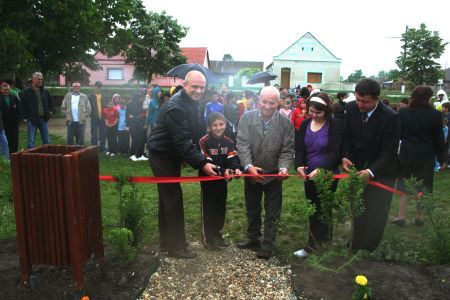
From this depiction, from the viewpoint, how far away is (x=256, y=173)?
4562 millimetres

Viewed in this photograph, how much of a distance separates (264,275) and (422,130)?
3.37m

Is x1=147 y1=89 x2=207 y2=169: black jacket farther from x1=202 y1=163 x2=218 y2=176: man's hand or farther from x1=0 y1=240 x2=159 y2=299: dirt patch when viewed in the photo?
x1=0 y1=240 x2=159 y2=299: dirt patch

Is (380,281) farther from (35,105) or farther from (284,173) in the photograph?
(35,105)

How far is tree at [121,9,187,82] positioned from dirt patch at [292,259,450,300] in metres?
39.6

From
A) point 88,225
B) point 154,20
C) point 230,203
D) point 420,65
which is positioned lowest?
point 230,203

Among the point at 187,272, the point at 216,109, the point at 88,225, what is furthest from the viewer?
the point at 216,109

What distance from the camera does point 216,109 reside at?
38.4 ft

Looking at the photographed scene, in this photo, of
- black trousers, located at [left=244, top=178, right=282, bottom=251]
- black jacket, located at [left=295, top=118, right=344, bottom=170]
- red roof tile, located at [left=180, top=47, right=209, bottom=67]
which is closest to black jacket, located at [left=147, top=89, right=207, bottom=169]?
black trousers, located at [left=244, top=178, right=282, bottom=251]

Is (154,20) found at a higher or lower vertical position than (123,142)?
higher

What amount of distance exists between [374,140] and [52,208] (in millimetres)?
3243

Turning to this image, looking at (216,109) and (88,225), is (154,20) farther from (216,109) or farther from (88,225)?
(88,225)

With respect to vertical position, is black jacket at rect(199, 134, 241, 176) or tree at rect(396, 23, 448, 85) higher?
tree at rect(396, 23, 448, 85)

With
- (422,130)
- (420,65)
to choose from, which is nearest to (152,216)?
(422,130)

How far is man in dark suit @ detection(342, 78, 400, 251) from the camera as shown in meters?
4.37
